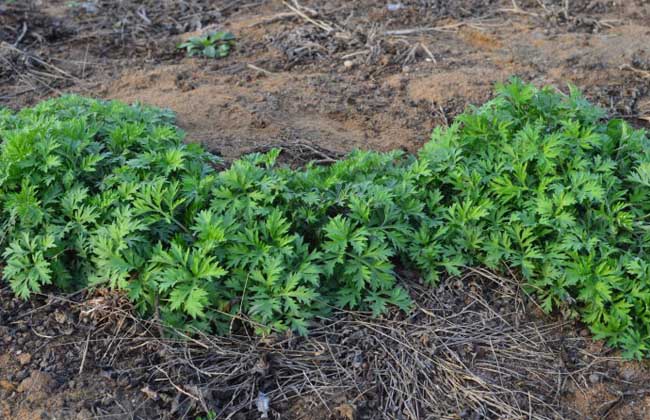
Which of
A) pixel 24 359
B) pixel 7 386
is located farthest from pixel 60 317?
pixel 7 386

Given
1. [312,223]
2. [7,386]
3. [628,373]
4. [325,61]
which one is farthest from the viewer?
[325,61]

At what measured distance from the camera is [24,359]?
3.31 metres

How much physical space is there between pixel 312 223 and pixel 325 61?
2629 mm

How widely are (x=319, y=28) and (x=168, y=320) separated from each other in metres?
3.79

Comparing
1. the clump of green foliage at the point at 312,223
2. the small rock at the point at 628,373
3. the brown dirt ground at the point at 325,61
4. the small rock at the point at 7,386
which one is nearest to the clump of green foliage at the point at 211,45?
the brown dirt ground at the point at 325,61

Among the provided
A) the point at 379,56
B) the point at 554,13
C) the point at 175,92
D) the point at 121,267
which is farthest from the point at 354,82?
the point at 121,267

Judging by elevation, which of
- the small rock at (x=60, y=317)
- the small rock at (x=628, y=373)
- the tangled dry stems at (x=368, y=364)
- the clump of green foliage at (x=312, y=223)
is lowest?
the small rock at (x=628, y=373)

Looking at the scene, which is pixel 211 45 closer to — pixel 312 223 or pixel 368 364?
pixel 312 223

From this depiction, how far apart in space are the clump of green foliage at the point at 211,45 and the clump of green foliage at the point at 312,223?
2.21m

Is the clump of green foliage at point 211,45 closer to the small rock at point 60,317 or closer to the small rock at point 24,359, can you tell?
the small rock at point 60,317

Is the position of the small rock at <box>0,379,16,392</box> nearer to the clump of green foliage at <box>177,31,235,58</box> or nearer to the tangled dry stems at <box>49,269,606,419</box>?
the tangled dry stems at <box>49,269,606,419</box>

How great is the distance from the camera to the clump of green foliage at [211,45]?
20.2ft

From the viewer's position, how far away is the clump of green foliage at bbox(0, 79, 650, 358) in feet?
11.3

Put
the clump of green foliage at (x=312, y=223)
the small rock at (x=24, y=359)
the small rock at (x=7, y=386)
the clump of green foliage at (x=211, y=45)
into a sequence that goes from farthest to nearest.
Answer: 1. the clump of green foliage at (x=211, y=45)
2. the clump of green foliage at (x=312, y=223)
3. the small rock at (x=24, y=359)
4. the small rock at (x=7, y=386)
